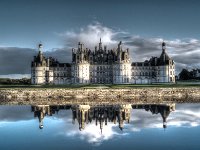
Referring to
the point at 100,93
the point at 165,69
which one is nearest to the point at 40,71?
the point at 165,69

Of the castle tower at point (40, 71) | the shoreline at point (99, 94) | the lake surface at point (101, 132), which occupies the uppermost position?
the castle tower at point (40, 71)

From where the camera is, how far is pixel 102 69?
304ft

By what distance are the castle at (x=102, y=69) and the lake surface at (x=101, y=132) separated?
194ft

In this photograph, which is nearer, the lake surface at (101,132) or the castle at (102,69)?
the lake surface at (101,132)

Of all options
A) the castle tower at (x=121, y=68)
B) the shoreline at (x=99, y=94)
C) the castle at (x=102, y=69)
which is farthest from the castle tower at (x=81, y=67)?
the shoreline at (x=99, y=94)

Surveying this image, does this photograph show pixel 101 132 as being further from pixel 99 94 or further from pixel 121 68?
pixel 121 68

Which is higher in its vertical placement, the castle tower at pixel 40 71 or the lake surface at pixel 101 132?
the castle tower at pixel 40 71

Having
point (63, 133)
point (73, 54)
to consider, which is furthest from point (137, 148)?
point (73, 54)

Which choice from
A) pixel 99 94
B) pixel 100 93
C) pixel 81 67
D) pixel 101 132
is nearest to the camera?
pixel 101 132

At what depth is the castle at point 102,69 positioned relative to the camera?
299 feet

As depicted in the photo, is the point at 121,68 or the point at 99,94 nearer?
the point at 99,94

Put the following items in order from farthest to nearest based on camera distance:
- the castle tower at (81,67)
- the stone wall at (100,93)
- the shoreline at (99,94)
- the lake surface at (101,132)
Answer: the castle tower at (81,67) → the stone wall at (100,93) → the shoreline at (99,94) → the lake surface at (101,132)

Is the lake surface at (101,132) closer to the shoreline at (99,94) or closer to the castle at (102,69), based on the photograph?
the shoreline at (99,94)

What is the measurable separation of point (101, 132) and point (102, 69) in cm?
7040
